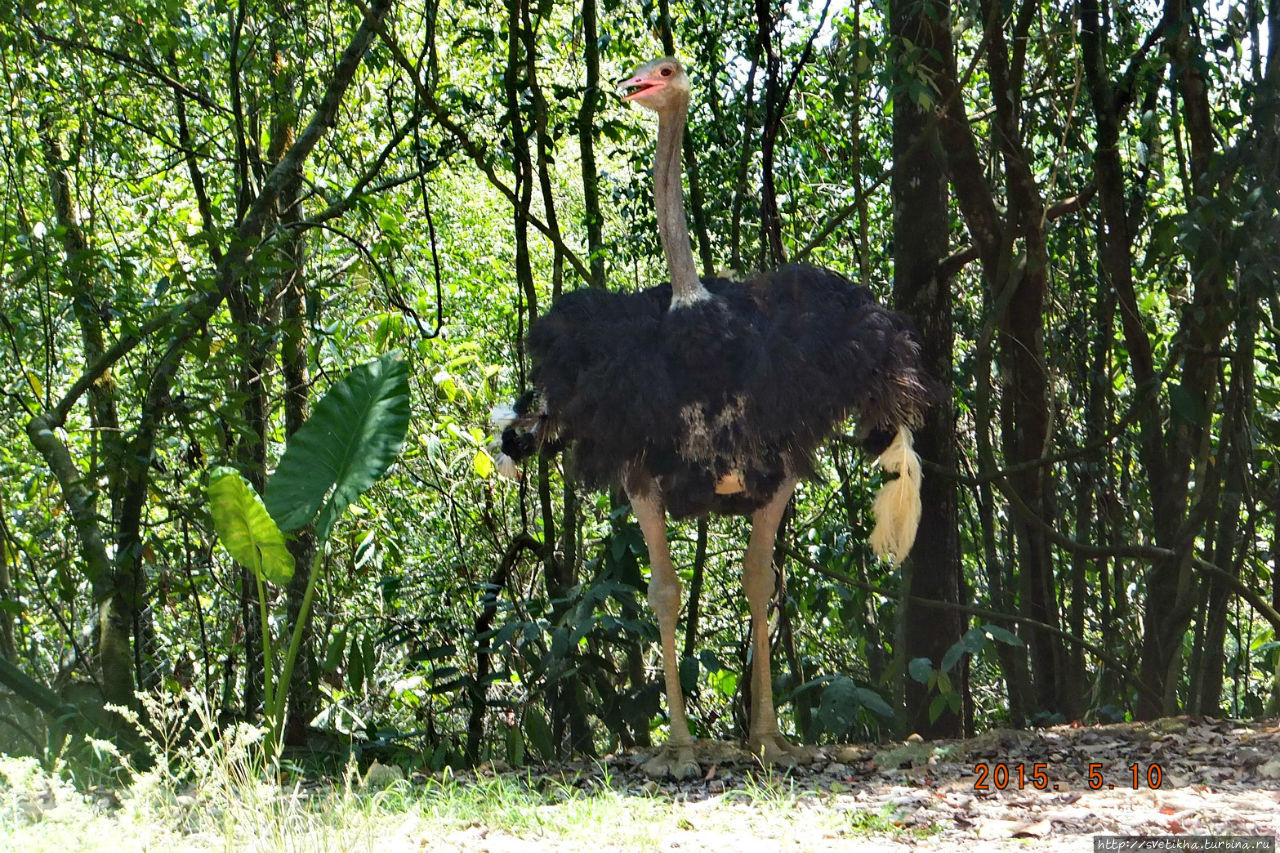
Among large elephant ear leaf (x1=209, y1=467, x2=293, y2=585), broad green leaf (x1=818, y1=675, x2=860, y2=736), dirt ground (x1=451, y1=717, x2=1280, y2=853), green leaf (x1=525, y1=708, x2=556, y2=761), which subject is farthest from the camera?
green leaf (x1=525, y1=708, x2=556, y2=761)

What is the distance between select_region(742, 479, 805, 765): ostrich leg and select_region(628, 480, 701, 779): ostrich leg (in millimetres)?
247

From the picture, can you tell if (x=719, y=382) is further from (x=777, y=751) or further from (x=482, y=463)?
(x=482, y=463)

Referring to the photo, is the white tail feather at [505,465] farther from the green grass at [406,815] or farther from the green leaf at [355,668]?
the green leaf at [355,668]

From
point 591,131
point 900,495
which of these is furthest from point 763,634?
point 591,131

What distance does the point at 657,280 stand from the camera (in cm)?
780

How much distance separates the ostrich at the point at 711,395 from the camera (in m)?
4.06

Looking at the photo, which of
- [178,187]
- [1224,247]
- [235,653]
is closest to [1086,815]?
[1224,247]

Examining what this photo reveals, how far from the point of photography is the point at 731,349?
413cm

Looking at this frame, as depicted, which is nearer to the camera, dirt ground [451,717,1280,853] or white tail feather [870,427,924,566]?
dirt ground [451,717,1280,853]

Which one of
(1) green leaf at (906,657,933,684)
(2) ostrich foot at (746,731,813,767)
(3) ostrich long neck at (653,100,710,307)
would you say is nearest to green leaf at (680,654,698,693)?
(2) ostrich foot at (746,731,813,767)

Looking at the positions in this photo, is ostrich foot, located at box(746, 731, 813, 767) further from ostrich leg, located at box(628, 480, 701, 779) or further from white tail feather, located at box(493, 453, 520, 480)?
white tail feather, located at box(493, 453, 520, 480)

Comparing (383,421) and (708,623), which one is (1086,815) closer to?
(383,421)

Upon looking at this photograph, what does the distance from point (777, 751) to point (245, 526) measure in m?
2.00

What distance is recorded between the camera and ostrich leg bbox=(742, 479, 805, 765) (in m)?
4.48
